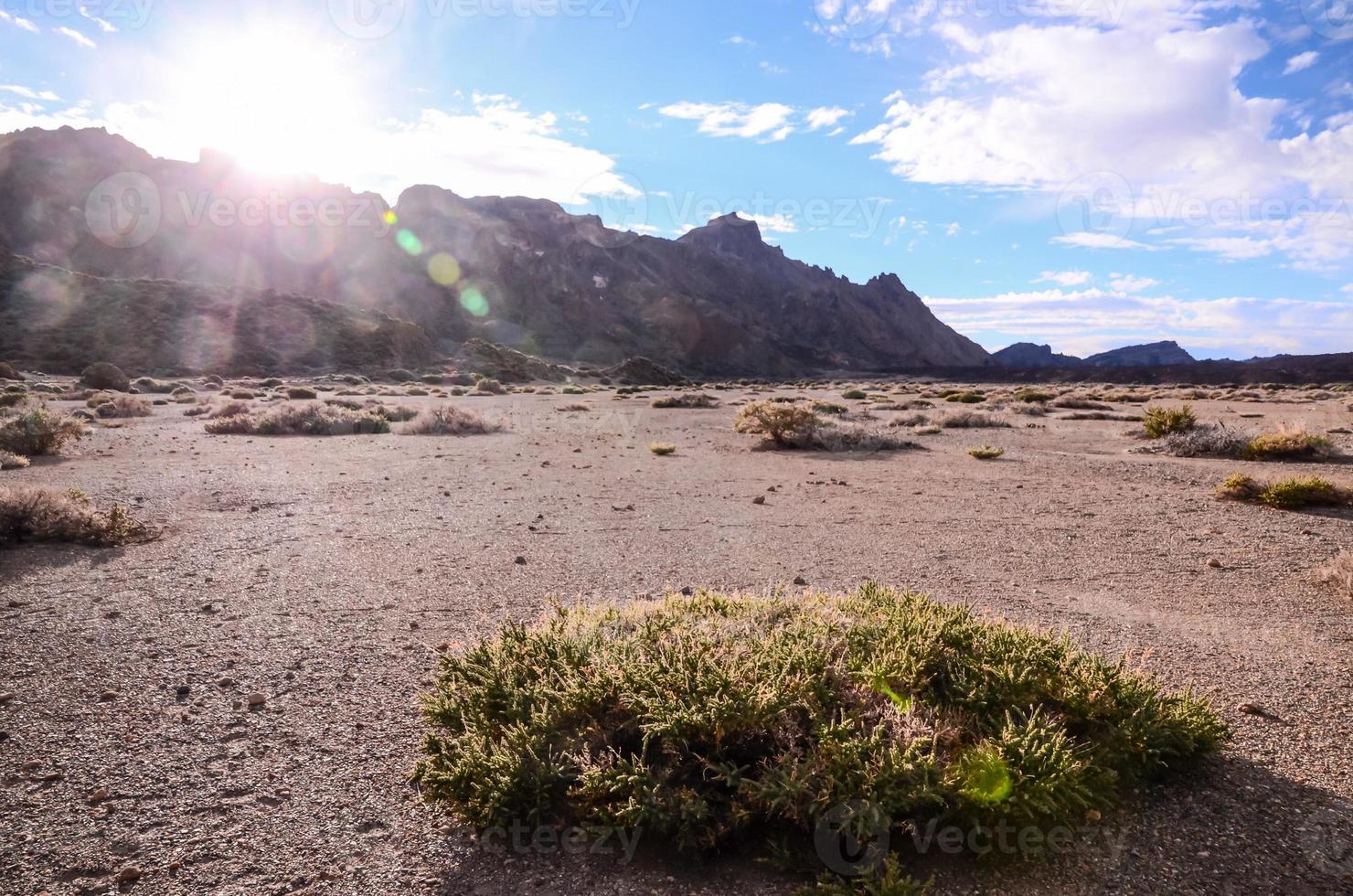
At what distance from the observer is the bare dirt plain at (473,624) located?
2.81 meters

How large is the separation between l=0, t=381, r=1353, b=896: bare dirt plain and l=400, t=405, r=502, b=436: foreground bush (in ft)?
18.1

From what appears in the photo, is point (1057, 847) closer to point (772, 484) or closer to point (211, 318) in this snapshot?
point (772, 484)

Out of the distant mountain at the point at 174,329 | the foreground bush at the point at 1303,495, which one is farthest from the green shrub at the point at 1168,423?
the distant mountain at the point at 174,329

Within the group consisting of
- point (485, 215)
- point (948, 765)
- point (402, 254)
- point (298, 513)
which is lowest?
point (298, 513)

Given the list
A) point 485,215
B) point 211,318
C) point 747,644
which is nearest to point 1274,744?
point 747,644

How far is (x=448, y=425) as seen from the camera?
19.0 m

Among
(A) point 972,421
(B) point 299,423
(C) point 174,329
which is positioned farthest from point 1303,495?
(C) point 174,329

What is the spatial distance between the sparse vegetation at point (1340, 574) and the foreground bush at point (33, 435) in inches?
663

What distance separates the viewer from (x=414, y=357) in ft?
199

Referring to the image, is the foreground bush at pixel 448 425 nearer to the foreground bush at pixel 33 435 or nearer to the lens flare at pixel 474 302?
the foreground bush at pixel 33 435

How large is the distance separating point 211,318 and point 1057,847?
6162 centimetres

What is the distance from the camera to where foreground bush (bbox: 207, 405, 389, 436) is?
1742 cm

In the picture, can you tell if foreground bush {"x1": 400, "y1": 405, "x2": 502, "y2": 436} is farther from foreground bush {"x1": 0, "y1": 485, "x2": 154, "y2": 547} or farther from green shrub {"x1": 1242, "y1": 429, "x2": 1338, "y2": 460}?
green shrub {"x1": 1242, "y1": 429, "x2": 1338, "y2": 460}

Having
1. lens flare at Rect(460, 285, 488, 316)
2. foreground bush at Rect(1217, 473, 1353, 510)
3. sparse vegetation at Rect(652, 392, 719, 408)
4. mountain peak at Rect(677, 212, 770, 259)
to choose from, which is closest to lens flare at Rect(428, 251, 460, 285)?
lens flare at Rect(460, 285, 488, 316)
